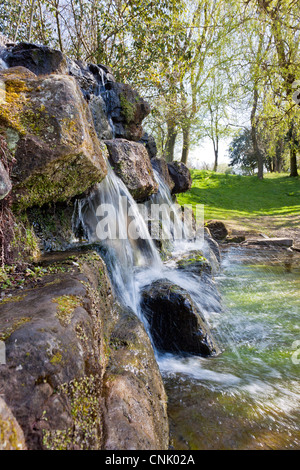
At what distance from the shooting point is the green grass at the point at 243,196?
16.5 metres

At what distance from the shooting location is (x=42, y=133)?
327cm

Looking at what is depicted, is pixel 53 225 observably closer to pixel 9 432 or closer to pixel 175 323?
pixel 175 323

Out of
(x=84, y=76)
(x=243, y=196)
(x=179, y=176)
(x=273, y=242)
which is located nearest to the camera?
(x=84, y=76)

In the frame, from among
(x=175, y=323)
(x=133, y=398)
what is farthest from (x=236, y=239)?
(x=133, y=398)

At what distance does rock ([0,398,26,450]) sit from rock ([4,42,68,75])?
563 centimetres

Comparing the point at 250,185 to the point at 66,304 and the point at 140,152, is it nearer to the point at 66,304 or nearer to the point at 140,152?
the point at 140,152

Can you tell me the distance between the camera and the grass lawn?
14.6 m

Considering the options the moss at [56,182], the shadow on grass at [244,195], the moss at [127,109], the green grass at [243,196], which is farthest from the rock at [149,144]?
the shadow on grass at [244,195]

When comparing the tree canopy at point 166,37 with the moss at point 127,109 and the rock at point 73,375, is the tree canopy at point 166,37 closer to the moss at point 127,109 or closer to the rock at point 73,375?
the moss at point 127,109

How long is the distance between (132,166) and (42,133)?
3255 mm

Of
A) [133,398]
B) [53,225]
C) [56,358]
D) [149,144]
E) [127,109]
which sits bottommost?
[133,398]

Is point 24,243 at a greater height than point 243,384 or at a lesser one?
greater

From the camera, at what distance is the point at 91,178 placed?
424 centimetres

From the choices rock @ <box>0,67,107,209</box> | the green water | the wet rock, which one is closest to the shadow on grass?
the wet rock
